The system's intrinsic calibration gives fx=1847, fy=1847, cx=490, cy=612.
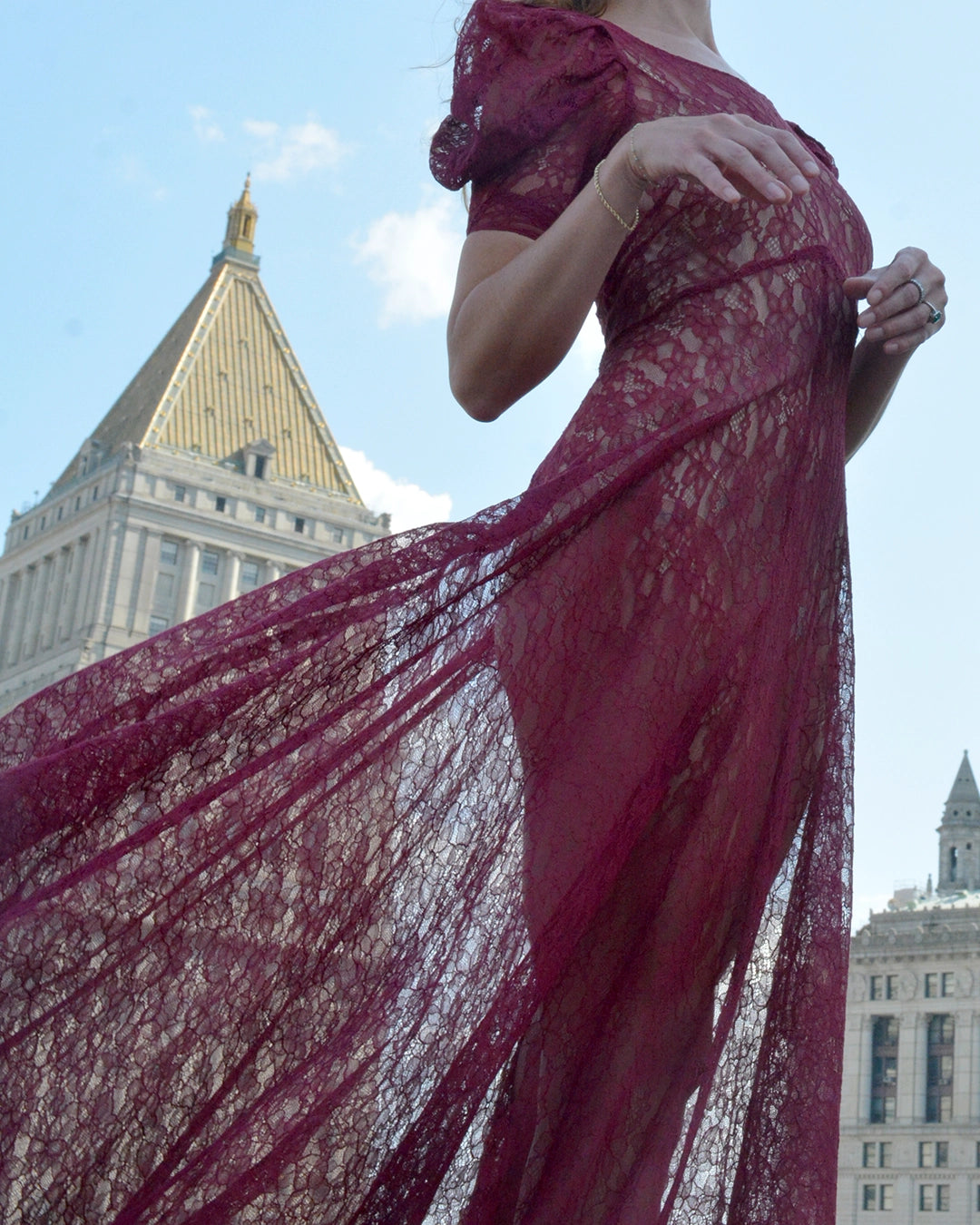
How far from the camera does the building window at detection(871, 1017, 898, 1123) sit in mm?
52219

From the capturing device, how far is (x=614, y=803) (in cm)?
161

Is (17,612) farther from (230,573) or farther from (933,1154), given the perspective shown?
(933,1154)

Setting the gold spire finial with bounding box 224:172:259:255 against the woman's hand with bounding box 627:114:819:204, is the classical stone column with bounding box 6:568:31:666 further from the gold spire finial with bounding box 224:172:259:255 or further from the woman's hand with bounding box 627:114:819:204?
the woman's hand with bounding box 627:114:819:204

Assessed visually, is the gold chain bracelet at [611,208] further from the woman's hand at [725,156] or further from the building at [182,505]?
the building at [182,505]

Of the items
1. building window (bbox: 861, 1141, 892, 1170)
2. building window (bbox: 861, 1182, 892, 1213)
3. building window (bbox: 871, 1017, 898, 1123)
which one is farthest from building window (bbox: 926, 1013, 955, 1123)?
building window (bbox: 861, 1182, 892, 1213)

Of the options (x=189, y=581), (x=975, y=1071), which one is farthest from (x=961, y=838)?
(x=189, y=581)

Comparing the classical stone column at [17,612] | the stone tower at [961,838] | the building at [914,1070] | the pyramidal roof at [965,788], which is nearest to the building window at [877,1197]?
the building at [914,1070]

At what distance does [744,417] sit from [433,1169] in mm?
749

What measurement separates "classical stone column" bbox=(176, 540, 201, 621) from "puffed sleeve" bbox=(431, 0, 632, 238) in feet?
165

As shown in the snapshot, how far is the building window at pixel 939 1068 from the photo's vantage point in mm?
Answer: 51438

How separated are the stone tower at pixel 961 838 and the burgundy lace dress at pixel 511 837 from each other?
63.0m

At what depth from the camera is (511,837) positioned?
160 centimetres

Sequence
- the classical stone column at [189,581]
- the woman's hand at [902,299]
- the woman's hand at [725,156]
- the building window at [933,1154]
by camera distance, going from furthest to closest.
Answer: the classical stone column at [189,581] → the building window at [933,1154] → the woman's hand at [902,299] → the woman's hand at [725,156]

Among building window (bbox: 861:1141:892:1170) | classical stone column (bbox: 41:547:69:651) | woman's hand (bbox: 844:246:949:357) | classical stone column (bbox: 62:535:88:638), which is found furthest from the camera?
classical stone column (bbox: 41:547:69:651)
